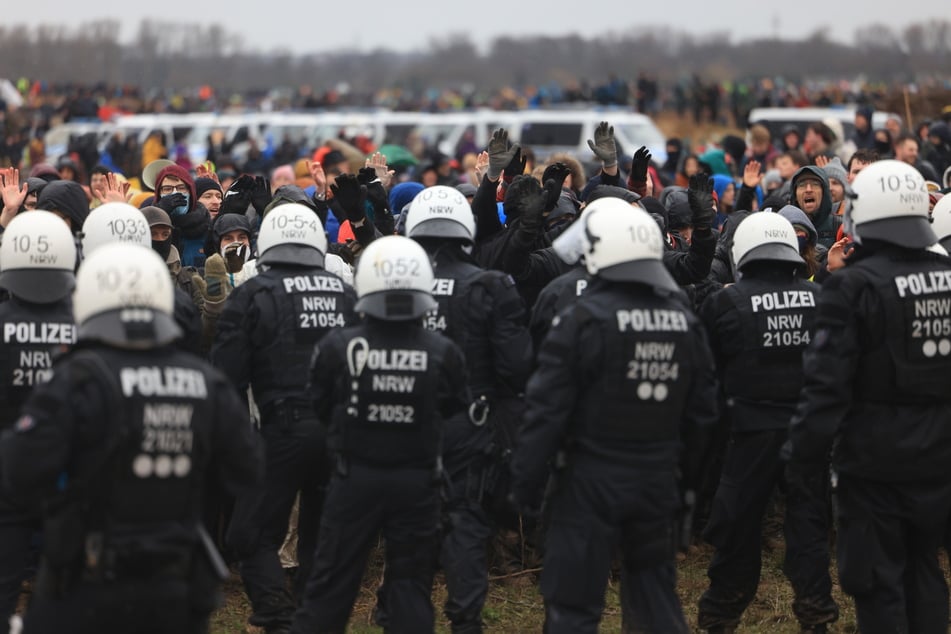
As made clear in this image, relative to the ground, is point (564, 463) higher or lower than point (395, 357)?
lower

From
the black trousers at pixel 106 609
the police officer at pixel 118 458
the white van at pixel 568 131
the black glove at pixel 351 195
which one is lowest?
the black trousers at pixel 106 609

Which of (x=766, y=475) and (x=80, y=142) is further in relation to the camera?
(x=80, y=142)

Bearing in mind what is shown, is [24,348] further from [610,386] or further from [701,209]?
[701,209]

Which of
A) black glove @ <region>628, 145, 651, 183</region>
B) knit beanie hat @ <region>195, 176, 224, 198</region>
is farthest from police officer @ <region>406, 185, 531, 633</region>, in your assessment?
knit beanie hat @ <region>195, 176, 224, 198</region>

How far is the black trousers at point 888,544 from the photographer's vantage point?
608cm

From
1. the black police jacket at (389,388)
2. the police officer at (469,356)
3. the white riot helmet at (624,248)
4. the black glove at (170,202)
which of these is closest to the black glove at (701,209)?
the police officer at (469,356)

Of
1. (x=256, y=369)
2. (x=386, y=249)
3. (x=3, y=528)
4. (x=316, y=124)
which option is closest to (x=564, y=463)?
(x=386, y=249)

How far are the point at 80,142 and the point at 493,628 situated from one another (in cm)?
1738

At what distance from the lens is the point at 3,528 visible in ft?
19.4

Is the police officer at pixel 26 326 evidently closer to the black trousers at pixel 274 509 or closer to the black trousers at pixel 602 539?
the black trousers at pixel 274 509

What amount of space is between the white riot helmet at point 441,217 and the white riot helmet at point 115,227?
1.36 m

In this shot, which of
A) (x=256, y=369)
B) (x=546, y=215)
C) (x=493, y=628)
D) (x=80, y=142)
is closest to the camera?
(x=256, y=369)

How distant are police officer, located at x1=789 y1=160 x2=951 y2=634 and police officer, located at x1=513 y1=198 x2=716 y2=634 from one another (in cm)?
60

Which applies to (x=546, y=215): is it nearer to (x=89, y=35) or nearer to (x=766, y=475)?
(x=766, y=475)
